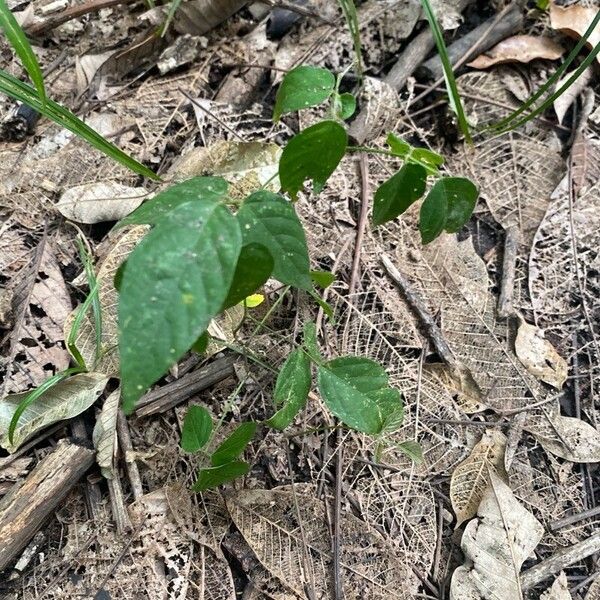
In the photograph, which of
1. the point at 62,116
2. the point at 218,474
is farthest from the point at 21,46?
the point at 218,474

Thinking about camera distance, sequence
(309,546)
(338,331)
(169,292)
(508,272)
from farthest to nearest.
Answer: (508,272), (338,331), (309,546), (169,292)

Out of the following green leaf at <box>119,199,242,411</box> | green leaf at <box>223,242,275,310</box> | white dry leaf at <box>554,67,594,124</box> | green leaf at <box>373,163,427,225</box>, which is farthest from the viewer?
white dry leaf at <box>554,67,594,124</box>

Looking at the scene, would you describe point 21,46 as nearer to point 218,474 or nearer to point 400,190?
point 400,190

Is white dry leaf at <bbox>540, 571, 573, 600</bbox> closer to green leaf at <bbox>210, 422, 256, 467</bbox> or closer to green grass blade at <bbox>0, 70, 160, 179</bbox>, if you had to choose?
green leaf at <bbox>210, 422, 256, 467</bbox>

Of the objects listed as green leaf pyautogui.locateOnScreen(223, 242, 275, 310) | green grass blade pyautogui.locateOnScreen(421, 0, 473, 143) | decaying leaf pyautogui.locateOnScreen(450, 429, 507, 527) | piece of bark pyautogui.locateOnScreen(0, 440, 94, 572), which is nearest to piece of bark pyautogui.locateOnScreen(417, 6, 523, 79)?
green grass blade pyautogui.locateOnScreen(421, 0, 473, 143)

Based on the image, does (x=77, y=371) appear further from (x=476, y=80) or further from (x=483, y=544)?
(x=476, y=80)

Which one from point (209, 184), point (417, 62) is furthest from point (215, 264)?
point (417, 62)
